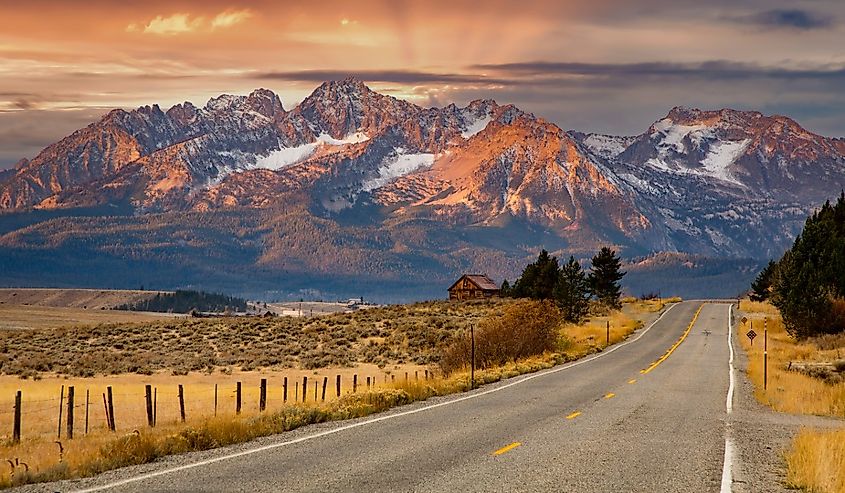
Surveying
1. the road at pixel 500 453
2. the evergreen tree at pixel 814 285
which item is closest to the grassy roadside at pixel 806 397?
the road at pixel 500 453

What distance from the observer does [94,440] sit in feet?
70.7

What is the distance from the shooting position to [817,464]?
16.2 meters

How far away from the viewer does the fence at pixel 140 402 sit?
29.6 meters

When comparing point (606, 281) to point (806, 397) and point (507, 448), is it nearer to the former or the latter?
point (806, 397)

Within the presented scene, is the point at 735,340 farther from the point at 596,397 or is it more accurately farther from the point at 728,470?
the point at 728,470

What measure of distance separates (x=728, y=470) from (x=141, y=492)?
29.6ft

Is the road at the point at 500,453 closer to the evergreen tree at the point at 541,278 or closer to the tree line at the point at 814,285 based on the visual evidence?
the tree line at the point at 814,285

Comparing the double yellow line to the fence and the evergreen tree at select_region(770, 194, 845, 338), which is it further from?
the fence

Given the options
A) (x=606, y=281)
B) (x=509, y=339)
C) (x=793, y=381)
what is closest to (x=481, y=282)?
(x=606, y=281)

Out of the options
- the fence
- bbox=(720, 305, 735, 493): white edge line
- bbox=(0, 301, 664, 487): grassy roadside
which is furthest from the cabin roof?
bbox=(0, 301, 664, 487): grassy roadside

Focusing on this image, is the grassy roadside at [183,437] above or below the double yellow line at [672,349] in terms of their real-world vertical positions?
above

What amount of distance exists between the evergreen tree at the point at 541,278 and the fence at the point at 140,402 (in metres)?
43.7

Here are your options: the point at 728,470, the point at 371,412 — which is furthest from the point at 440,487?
the point at 371,412

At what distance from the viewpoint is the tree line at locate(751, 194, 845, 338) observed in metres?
58.8
